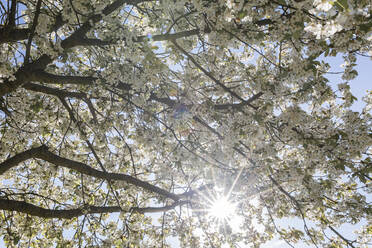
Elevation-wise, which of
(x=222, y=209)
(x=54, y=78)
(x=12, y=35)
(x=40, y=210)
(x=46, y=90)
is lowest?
(x=40, y=210)

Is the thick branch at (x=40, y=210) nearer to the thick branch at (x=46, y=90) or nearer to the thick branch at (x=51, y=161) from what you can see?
the thick branch at (x=51, y=161)

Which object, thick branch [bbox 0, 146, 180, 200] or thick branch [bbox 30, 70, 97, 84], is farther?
thick branch [bbox 0, 146, 180, 200]

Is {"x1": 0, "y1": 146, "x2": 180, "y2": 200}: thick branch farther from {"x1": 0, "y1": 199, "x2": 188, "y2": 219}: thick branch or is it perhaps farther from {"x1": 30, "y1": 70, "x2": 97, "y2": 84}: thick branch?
{"x1": 30, "y1": 70, "x2": 97, "y2": 84}: thick branch

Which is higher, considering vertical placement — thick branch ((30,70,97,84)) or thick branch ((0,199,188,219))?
thick branch ((30,70,97,84))

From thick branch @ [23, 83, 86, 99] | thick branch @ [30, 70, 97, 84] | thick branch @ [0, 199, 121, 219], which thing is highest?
thick branch @ [23, 83, 86, 99]

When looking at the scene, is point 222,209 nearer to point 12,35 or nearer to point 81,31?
point 81,31

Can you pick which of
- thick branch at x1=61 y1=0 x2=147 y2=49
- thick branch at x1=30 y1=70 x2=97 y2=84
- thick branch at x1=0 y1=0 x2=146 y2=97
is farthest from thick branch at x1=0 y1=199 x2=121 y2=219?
thick branch at x1=61 y1=0 x2=147 y2=49

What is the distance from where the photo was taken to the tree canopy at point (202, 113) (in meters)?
3.35

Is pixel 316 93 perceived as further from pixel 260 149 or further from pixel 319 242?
pixel 319 242

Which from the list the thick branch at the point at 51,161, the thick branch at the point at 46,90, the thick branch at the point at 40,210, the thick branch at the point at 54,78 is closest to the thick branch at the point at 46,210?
the thick branch at the point at 40,210

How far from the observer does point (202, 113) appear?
432cm

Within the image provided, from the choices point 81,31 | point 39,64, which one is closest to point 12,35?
point 39,64

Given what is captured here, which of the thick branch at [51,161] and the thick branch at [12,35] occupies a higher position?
the thick branch at [12,35]

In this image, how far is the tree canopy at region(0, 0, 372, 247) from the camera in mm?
3350
